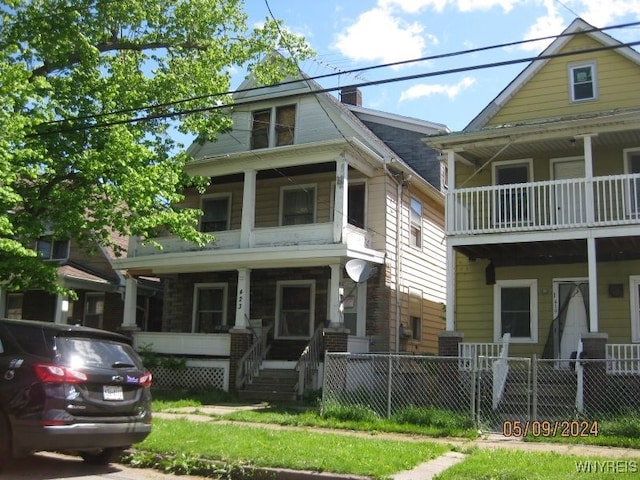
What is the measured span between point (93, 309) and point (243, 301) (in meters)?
7.92

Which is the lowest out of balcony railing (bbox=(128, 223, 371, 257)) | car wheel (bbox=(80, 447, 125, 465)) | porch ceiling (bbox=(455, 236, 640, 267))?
car wheel (bbox=(80, 447, 125, 465))

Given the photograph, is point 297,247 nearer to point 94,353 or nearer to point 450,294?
point 450,294

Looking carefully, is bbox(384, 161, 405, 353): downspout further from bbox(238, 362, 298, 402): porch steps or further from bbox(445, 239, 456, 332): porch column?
bbox(238, 362, 298, 402): porch steps

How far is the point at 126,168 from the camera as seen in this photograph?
47.6 feet

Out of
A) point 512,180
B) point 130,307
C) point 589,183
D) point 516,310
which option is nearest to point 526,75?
point 512,180

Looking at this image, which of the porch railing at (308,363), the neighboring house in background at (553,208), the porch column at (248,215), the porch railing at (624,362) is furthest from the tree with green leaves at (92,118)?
the porch railing at (624,362)

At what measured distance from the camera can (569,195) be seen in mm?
15055

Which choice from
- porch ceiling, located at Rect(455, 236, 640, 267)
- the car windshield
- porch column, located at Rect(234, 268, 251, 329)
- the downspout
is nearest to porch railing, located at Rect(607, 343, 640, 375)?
porch ceiling, located at Rect(455, 236, 640, 267)

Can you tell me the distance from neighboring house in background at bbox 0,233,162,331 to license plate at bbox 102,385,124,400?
14.2 m

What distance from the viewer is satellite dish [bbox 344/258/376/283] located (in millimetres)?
15406

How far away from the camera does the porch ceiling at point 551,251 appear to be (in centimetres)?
1498

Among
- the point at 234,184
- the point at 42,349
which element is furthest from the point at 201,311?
the point at 42,349

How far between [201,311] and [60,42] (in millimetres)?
9322
